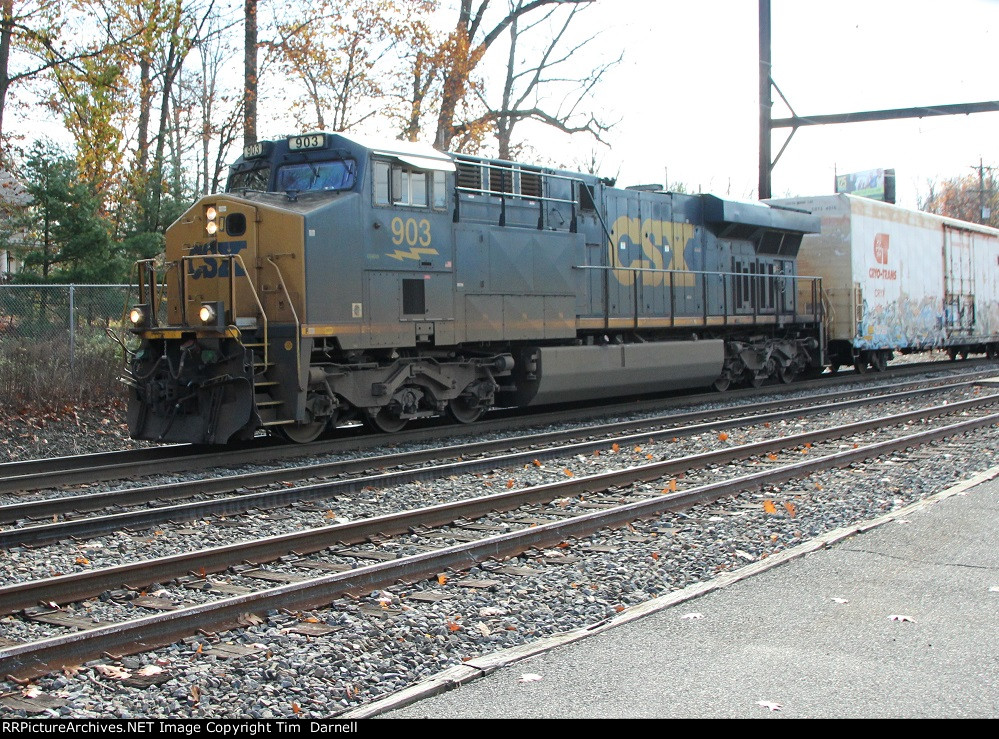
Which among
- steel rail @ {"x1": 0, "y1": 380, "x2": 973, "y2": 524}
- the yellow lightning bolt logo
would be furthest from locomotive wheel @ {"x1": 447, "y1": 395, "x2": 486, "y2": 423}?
the yellow lightning bolt logo

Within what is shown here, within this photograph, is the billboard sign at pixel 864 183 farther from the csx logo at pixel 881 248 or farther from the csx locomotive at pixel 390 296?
the csx locomotive at pixel 390 296

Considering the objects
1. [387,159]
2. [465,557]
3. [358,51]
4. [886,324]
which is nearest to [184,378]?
[387,159]

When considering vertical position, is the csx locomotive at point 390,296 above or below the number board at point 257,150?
below

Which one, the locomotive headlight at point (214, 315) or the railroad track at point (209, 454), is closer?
the railroad track at point (209, 454)

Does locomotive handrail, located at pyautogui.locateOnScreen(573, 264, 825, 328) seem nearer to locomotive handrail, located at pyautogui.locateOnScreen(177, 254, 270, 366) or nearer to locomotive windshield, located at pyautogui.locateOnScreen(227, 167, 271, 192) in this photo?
locomotive windshield, located at pyautogui.locateOnScreen(227, 167, 271, 192)

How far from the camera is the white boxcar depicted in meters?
20.9

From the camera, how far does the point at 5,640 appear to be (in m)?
4.92

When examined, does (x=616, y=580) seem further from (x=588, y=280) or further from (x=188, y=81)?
(x=188, y=81)

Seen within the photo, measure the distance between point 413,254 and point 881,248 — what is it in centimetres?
1401

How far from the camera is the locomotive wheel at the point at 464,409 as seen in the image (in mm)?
13497

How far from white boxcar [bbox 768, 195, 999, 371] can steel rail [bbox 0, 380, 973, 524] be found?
21.3 ft

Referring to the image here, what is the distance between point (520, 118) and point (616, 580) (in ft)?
78.4

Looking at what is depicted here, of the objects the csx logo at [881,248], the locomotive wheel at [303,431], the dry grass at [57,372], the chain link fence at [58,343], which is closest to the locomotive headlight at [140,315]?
the locomotive wheel at [303,431]

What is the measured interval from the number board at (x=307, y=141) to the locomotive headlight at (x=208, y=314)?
2.54 m
